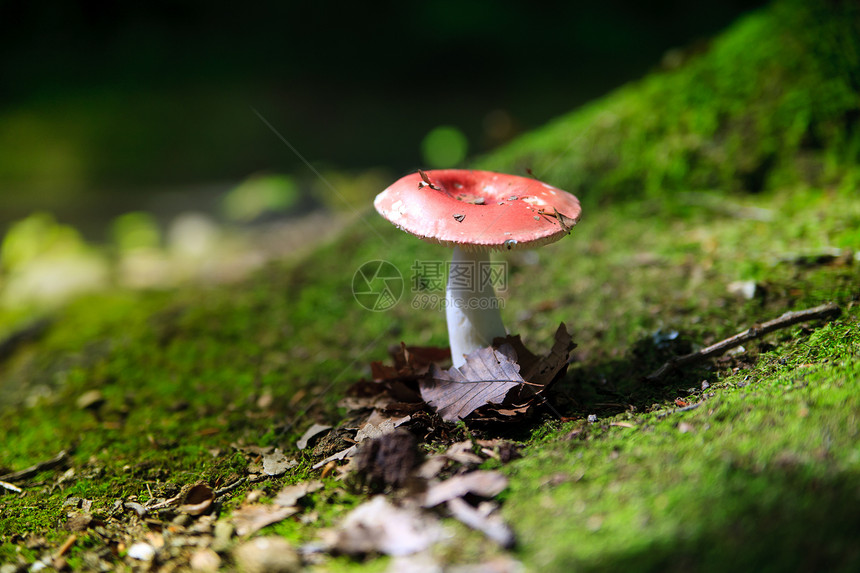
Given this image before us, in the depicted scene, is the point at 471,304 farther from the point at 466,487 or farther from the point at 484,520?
the point at 484,520

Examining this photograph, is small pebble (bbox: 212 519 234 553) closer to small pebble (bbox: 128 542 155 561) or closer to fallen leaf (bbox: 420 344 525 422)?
small pebble (bbox: 128 542 155 561)

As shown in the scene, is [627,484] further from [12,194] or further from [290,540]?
[12,194]

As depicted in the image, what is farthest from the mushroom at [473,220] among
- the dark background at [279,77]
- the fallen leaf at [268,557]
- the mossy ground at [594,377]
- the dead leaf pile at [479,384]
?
the dark background at [279,77]

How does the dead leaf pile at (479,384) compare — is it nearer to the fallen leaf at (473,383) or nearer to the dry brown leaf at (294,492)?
the fallen leaf at (473,383)

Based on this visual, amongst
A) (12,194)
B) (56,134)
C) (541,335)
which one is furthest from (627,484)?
(56,134)

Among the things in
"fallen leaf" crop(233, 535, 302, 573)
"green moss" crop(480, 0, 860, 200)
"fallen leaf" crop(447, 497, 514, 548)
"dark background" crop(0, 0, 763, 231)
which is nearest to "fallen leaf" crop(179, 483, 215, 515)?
"fallen leaf" crop(233, 535, 302, 573)
